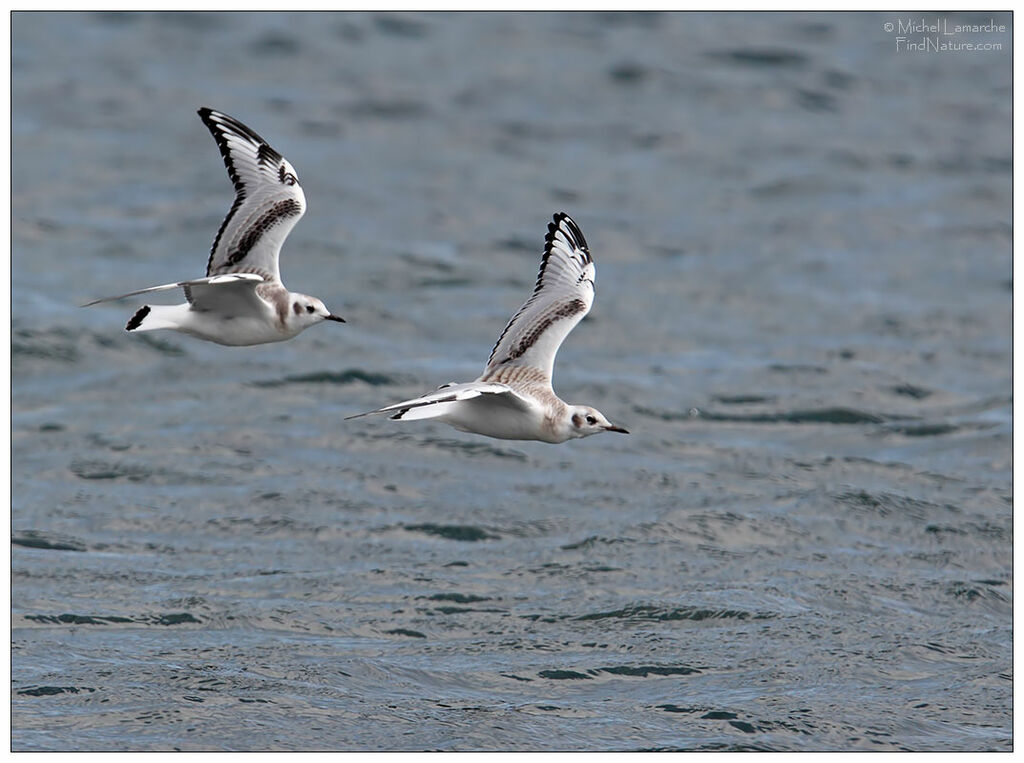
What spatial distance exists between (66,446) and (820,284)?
2479 centimetres

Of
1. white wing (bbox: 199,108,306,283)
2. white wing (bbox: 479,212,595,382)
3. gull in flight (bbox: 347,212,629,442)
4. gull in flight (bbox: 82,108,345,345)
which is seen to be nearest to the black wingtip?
gull in flight (bbox: 82,108,345,345)

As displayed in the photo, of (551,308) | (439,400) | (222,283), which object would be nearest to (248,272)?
(222,283)

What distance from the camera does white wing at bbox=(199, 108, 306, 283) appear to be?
15.2 m

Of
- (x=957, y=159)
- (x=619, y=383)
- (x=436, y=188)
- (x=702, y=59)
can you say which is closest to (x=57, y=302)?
(x=436, y=188)

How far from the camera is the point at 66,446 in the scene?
48062 millimetres

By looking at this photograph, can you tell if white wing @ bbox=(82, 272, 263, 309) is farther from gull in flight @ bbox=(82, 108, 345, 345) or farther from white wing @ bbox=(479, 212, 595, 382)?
white wing @ bbox=(479, 212, 595, 382)

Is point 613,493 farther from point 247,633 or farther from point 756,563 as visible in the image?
point 247,633

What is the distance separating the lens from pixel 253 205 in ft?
51.2

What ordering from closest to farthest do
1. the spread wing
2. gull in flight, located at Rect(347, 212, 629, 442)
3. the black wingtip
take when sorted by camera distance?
1. gull in flight, located at Rect(347, 212, 629, 442)
2. the black wingtip
3. the spread wing

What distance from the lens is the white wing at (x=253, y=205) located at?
597 inches

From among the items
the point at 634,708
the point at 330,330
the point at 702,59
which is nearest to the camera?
the point at 634,708

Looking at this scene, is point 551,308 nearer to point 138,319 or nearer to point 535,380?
point 535,380

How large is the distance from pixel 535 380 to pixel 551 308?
1.21m

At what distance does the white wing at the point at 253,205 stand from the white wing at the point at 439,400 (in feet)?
7.98
